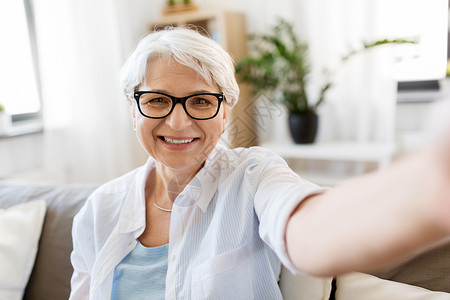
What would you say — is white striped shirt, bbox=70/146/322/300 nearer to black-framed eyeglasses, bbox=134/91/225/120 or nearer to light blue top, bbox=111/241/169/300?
light blue top, bbox=111/241/169/300

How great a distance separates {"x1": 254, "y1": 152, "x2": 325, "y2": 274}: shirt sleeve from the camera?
56 cm

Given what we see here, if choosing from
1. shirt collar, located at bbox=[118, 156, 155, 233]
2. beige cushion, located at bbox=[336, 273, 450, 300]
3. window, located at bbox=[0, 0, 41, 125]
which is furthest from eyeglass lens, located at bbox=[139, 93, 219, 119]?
window, located at bbox=[0, 0, 41, 125]

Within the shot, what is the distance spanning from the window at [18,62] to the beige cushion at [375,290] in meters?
2.35

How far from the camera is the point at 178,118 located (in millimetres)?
878

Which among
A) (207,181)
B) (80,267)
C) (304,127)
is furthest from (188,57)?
(304,127)

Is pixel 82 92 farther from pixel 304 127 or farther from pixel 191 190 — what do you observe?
pixel 191 190

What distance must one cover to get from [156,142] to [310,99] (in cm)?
213

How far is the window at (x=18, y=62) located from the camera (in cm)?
243

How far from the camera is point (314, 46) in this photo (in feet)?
9.30

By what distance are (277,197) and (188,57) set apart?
0.40 m

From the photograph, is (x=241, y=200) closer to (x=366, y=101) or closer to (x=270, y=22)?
(x=366, y=101)

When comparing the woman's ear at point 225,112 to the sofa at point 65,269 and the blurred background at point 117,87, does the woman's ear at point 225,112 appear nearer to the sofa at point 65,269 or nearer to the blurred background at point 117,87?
the sofa at point 65,269

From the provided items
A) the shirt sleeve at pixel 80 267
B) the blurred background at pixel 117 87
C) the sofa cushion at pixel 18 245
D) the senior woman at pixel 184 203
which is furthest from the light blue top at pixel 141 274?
the blurred background at pixel 117 87

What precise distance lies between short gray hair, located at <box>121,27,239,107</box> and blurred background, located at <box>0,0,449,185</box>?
171cm
